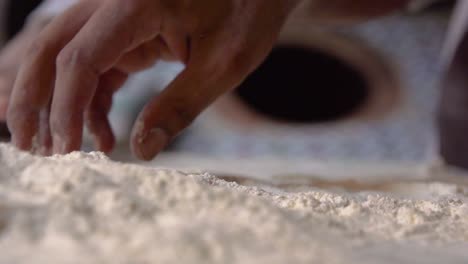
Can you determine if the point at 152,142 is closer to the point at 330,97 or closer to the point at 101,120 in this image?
the point at 101,120

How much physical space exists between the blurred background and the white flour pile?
97cm

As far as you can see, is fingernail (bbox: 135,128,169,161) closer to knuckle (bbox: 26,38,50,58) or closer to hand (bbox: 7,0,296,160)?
hand (bbox: 7,0,296,160)

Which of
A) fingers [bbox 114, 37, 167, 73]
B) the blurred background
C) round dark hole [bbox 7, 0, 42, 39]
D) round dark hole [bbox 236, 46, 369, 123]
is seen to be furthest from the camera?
round dark hole [bbox 7, 0, 42, 39]

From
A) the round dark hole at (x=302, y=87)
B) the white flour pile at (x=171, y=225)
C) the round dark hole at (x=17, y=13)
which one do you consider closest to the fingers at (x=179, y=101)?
the white flour pile at (x=171, y=225)

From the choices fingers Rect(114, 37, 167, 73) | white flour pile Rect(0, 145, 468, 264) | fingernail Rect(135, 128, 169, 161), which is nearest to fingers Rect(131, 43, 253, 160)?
fingernail Rect(135, 128, 169, 161)

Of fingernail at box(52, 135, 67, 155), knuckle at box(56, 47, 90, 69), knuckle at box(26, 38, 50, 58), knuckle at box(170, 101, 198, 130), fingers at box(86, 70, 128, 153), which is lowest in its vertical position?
fingernail at box(52, 135, 67, 155)

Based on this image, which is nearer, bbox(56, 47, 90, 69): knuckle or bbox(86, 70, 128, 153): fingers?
bbox(56, 47, 90, 69): knuckle

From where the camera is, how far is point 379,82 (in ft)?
5.29

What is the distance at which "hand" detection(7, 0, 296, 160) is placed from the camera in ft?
1.90

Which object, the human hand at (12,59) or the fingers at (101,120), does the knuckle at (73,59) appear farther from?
the human hand at (12,59)

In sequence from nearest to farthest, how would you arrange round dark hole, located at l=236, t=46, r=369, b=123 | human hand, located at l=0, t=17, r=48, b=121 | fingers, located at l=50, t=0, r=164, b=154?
fingers, located at l=50, t=0, r=164, b=154 < human hand, located at l=0, t=17, r=48, b=121 < round dark hole, located at l=236, t=46, r=369, b=123

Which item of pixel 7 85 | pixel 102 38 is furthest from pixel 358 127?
pixel 102 38

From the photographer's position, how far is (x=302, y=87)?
176 centimetres

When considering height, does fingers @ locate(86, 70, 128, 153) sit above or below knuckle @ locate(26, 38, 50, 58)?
below
